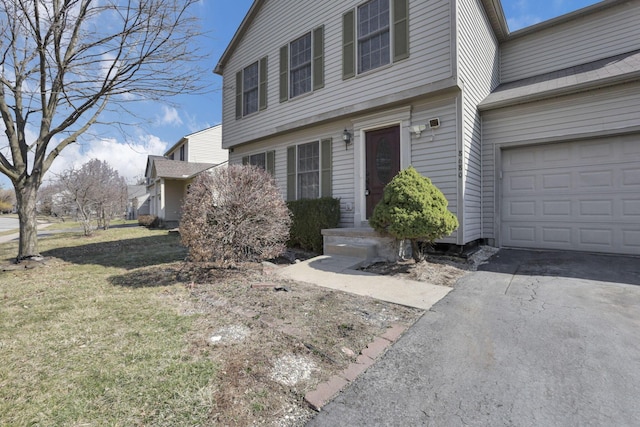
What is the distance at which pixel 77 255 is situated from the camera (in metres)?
7.58

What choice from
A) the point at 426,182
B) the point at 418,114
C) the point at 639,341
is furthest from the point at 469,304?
the point at 418,114

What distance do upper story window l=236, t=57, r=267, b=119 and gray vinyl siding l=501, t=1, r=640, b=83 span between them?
7158 mm

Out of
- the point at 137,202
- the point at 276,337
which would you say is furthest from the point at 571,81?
the point at 137,202

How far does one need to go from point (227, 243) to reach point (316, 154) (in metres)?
4.21

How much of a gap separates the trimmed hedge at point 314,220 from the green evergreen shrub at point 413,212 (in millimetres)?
2069

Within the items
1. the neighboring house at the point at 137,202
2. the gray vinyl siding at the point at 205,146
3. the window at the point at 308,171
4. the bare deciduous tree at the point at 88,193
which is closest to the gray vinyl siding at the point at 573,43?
the window at the point at 308,171

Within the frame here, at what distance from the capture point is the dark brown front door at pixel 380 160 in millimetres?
6504

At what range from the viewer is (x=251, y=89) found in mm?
9828

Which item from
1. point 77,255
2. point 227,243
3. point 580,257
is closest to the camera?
point 227,243

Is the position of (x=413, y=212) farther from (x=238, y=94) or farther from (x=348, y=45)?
(x=238, y=94)

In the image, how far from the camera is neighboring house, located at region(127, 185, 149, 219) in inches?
1255

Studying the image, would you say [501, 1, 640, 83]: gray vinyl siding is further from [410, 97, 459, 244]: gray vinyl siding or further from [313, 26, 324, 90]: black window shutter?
[313, 26, 324, 90]: black window shutter

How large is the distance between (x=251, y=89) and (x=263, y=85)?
702 mm

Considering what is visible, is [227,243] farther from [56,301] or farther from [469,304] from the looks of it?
[469,304]
